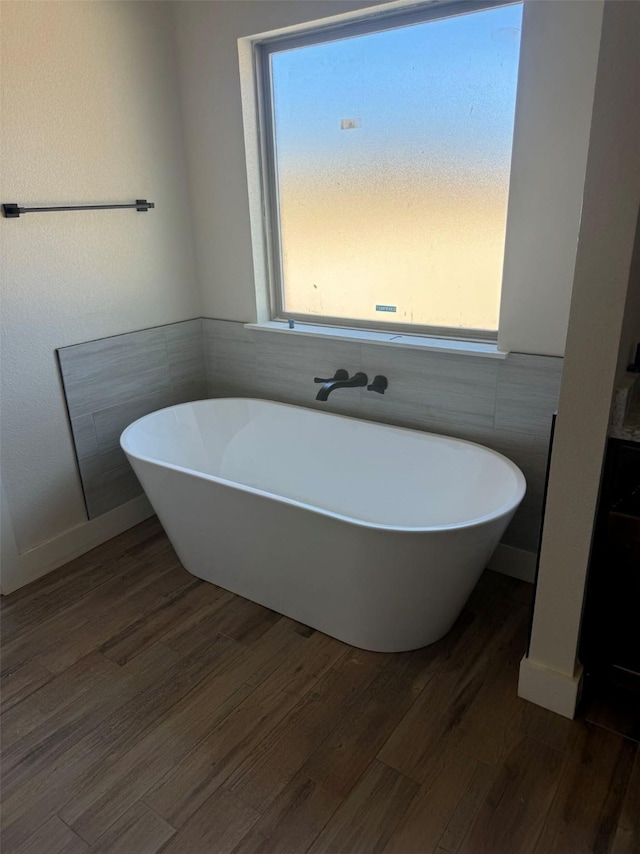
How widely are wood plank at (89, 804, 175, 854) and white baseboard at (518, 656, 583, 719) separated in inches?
43.2

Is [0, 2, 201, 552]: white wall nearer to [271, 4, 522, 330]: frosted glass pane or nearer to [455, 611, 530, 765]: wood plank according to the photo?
[271, 4, 522, 330]: frosted glass pane

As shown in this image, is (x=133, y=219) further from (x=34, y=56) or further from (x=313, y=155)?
(x=313, y=155)

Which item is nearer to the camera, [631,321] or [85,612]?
[631,321]

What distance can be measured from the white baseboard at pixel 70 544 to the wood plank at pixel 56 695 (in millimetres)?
606

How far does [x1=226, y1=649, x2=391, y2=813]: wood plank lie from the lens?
158 centimetres

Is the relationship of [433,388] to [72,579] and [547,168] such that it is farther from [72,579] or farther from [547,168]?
[72,579]

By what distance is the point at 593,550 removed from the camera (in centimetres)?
164

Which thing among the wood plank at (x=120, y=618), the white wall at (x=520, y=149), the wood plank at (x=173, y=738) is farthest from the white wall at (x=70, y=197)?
the wood plank at (x=173, y=738)

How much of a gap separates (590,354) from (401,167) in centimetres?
134

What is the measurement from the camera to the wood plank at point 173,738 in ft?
5.06

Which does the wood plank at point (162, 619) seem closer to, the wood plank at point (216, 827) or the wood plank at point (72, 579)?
the wood plank at point (72, 579)

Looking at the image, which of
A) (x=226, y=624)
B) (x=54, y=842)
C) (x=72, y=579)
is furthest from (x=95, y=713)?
(x=72, y=579)

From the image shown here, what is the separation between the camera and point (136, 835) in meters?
1.47

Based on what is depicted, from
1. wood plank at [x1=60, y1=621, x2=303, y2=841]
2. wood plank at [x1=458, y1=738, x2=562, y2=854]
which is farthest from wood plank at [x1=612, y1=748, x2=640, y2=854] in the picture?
wood plank at [x1=60, y1=621, x2=303, y2=841]
